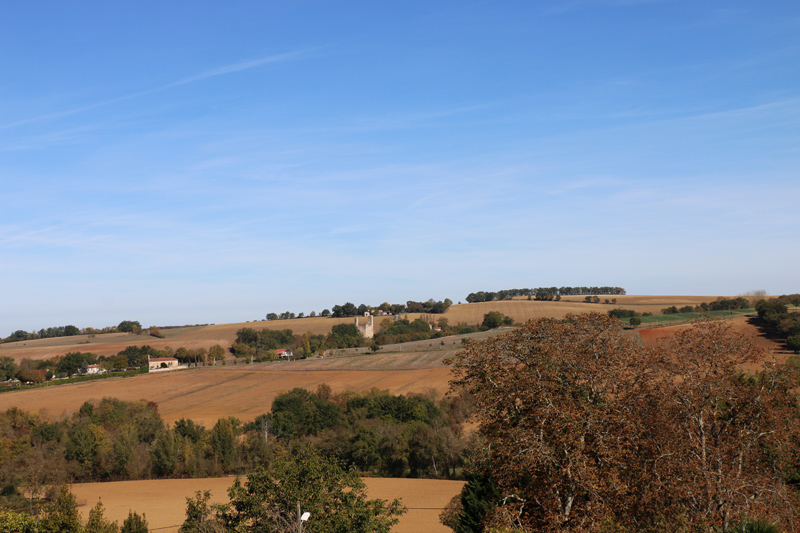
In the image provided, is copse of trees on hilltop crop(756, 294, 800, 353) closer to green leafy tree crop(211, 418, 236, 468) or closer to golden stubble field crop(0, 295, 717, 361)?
A: golden stubble field crop(0, 295, 717, 361)

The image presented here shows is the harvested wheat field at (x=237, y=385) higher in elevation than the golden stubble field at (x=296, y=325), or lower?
lower

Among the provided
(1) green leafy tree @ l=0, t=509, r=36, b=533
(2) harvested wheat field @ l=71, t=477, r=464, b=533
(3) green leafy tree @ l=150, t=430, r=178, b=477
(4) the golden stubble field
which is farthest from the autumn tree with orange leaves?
(4) the golden stubble field

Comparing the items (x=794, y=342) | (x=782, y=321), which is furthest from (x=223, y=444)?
(x=782, y=321)

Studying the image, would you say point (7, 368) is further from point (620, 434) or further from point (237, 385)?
point (620, 434)

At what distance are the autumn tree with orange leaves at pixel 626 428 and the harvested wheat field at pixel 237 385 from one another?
5338 centimetres

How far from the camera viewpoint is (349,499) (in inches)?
888

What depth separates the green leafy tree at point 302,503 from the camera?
20953 mm

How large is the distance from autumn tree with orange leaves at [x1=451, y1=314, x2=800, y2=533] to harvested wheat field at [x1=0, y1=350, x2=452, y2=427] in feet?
175

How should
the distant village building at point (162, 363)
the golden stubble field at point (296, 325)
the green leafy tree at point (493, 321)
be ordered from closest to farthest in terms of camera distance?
1. the distant village building at point (162, 363)
2. the green leafy tree at point (493, 321)
3. the golden stubble field at point (296, 325)

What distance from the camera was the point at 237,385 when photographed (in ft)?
304

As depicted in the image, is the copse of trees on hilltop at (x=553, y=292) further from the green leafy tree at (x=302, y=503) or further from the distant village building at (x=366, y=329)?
the green leafy tree at (x=302, y=503)

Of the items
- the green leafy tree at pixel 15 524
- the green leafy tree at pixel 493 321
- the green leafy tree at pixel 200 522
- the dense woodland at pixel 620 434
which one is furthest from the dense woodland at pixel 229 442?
the green leafy tree at pixel 493 321

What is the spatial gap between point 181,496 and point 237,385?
47.6 m

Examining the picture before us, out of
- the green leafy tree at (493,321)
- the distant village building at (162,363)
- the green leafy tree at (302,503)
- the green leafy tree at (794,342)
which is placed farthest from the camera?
the green leafy tree at (493,321)
